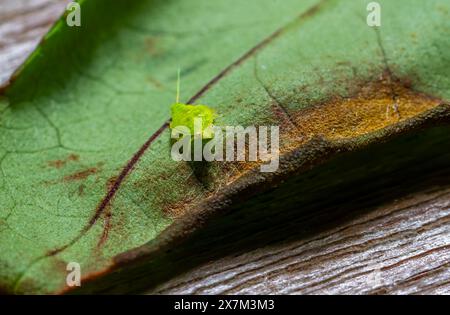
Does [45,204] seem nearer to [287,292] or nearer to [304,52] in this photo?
[287,292]

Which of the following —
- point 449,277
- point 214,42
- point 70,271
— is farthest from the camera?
point 214,42

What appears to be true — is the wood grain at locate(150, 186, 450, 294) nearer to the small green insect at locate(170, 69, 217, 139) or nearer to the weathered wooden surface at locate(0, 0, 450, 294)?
the weathered wooden surface at locate(0, 0, 450, 294)

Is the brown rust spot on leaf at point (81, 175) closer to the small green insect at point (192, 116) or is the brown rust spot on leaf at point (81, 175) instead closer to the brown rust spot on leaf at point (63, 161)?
the brown rust spot on leaf at point (63, 161)

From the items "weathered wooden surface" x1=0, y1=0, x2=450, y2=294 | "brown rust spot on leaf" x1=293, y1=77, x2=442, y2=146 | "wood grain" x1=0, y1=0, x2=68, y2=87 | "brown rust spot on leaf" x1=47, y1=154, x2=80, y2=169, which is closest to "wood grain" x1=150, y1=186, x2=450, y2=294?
"weathered wooden surface" x1=0, y1=0, x2=450, y2=294

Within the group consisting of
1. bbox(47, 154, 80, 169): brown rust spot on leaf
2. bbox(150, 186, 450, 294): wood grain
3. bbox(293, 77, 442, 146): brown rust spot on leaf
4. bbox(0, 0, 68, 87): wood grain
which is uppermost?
bbox(0, 0, 68, 87): wood grain

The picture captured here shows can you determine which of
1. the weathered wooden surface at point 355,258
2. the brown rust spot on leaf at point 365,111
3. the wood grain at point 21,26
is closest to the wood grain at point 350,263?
the weathered wooden surface at point 355,258

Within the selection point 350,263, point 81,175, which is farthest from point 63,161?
point 350,263

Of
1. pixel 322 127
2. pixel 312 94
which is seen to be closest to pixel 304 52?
pixel 312 94

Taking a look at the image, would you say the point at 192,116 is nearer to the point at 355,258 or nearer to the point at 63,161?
the point at 63,161
